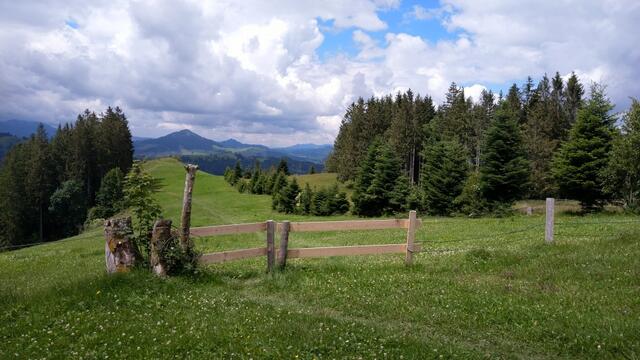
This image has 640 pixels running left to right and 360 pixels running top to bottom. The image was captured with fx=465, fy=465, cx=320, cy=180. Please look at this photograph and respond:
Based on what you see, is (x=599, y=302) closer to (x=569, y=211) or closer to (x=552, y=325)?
(x=552, y=325)

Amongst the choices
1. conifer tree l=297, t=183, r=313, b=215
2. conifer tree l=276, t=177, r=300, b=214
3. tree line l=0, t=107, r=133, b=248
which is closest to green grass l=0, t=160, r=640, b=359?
conifer tree l=297, t=183, r=313, b=215

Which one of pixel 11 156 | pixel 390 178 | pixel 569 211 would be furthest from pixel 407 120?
pixel 11 156

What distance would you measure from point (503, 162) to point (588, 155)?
7.35m

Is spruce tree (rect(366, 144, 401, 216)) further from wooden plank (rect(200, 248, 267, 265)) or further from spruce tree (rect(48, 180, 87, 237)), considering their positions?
spruce tree (rect(48, 180, 87, 237))

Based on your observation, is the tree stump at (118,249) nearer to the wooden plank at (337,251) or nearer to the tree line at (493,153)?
the wooden plank at (337,251)

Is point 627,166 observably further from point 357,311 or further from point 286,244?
point 357,311

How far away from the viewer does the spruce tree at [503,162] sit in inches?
1594

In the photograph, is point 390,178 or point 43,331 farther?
point 390,178

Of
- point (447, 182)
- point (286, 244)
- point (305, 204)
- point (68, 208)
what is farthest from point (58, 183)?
point (286, 244)

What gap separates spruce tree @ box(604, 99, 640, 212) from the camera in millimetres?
31734

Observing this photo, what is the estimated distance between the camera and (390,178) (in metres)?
52.5

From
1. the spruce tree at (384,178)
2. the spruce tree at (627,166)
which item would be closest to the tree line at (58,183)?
the spruce tree at (384,178)

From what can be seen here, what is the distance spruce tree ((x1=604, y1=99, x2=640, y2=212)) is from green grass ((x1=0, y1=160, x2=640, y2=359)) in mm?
21552

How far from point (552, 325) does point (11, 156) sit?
10246 cm
